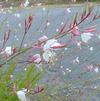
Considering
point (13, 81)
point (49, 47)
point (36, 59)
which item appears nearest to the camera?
point (49, 47)

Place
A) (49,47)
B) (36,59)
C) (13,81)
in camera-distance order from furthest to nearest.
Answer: (13,81) < (36,59) < (49,47)

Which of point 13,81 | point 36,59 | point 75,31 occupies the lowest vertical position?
point 13,81

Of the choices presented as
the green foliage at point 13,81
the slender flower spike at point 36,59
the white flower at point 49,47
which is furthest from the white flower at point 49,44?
the green foliage at point 13,81

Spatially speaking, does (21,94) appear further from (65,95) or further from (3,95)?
(65,95)

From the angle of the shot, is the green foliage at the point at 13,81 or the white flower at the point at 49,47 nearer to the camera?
the white flower at the point at 49,47

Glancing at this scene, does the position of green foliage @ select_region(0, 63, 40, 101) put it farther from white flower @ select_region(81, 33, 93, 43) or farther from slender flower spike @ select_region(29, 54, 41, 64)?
white flower @ select_region(81, 33, 93, 43)

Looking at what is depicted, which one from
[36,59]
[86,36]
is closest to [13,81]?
[36,59]

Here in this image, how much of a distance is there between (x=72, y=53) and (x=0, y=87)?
123 inches

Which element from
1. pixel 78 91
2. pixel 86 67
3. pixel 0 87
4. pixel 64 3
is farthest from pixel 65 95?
pixel 64 3

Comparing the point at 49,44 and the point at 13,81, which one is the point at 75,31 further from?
the point at 13,81

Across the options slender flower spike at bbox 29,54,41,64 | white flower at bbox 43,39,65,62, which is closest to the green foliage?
slender flower spike at bbox 29,54,41,64

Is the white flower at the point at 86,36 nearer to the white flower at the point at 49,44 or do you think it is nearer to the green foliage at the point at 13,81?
the white flower at the point at 49,44

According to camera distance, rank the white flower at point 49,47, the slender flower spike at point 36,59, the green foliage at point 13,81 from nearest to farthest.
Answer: the white flower at point 49,47, the slender flower spike at point 36,59, the green foliage at point 13,81

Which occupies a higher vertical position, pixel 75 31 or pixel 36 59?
pixel 75 31
